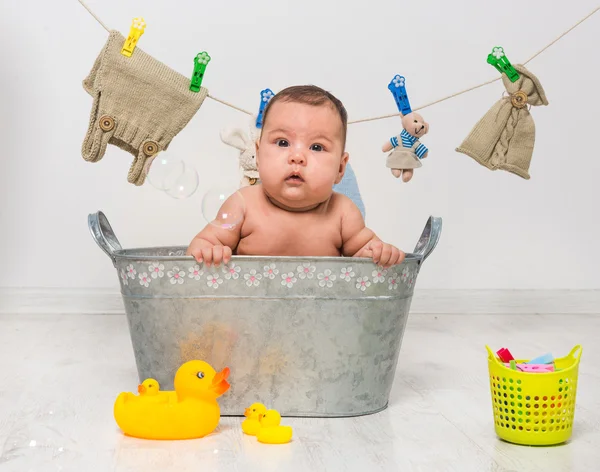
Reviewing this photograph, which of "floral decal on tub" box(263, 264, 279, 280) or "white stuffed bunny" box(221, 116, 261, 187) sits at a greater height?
"white stuffed bunny" box(221, 116, 261, 187)

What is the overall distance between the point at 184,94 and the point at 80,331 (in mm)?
909

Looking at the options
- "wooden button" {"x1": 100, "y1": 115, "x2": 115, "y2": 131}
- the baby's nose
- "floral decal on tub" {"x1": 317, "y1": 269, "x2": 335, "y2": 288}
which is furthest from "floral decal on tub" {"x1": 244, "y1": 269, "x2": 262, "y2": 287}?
"wooden button" {"x1": 100, "y1": 115, "x2": 115, "y2": 131}

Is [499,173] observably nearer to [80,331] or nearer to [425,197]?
[425,197]

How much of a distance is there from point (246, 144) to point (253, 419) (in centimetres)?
77

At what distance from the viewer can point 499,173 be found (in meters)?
2.66

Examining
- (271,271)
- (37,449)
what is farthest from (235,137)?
(37,449)

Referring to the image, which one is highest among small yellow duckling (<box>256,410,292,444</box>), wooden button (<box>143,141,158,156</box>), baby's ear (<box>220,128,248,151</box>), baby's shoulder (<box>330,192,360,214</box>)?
baby's ear (<box>220,128,248,151</box>)

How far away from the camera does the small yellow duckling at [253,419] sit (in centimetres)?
134

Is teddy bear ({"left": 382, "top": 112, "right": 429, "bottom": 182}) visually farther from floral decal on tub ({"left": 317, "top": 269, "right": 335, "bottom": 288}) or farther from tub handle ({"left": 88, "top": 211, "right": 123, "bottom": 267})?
tub handle ({"left": 88, "top": 211, "right": 123, "bottom": 267})

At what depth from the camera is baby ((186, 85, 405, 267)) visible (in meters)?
1.50

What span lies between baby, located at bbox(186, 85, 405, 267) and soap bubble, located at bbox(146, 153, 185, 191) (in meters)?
0.10

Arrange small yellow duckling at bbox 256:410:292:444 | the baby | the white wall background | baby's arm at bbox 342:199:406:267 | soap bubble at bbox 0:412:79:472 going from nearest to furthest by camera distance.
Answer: soap bubble at bbox 0:412:79:472 < small yellow duckling at bbox 256:410:292:444 < the baby < baby's arm at bbox 342:199:406:267 < the white wall background

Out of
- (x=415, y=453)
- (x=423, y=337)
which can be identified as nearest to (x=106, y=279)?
(x=423, y=337)

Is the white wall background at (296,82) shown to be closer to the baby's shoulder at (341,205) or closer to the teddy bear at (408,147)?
the teddy bear at (408,147)
